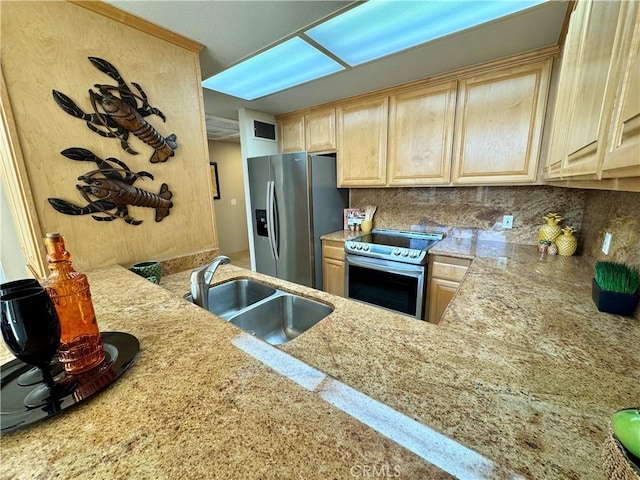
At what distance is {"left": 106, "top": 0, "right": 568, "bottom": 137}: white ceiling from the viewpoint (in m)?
1.22

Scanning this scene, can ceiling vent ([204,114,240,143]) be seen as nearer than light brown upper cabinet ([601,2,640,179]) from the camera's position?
No

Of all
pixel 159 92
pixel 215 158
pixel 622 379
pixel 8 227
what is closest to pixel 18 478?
pixel 622 379

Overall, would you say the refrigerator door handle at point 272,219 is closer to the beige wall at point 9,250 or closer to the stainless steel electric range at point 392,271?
the stainless steel electric range at point 392,271

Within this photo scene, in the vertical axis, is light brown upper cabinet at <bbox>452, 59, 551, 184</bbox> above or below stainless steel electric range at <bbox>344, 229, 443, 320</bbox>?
above

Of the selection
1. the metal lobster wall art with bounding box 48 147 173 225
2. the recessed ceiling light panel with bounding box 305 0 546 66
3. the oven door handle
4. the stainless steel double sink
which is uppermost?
the recessed ceiling light panel with bounding box 305 0 546 66

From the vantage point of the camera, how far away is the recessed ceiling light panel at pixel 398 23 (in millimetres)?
1282

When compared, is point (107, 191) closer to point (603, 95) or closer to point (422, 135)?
point (603, 95)

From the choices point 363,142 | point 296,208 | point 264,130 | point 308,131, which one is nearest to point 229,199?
point 264,130

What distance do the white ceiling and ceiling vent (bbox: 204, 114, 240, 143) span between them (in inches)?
58.2

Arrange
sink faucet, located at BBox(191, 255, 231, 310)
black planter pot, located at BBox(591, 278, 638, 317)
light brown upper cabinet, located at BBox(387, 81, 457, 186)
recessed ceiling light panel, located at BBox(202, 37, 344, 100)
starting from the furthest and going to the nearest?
light brown upper cabinet, located at BBox(387, 81, 457, 186), recessed ceiling light panel, located at BBox(202, 37, 344, 100), sink faucet, located at BBox(191, 255, 231, 310), black planter pot, located at BBox(591, 278, 638, 317)

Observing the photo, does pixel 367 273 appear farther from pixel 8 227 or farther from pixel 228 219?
pixel 228 219

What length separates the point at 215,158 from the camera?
4945 mm

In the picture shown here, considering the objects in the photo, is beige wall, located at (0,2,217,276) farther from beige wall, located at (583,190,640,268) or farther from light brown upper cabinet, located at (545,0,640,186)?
beige wall, located at (583,190,640,268)

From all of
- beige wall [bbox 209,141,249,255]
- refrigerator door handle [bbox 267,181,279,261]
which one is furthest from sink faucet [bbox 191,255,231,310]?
beige wall [bbox 209,141,249,255]
